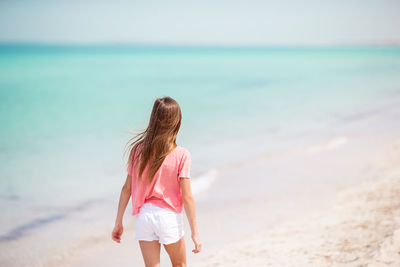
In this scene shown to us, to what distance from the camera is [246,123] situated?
1270 centimetres

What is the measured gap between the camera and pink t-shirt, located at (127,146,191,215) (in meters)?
2.33

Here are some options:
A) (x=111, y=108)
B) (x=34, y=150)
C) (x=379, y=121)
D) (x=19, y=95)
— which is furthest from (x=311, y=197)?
(x=19, y=95)

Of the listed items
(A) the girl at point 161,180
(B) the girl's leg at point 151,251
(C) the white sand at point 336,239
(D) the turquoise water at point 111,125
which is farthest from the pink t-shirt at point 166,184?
(D) the turquoise water at point 111,125

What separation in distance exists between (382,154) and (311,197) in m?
3.14

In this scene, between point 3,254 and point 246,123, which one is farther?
point 246,123

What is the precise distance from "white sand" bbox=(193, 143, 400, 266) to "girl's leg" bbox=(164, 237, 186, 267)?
1259mm

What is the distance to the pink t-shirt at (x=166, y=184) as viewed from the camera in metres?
2.33

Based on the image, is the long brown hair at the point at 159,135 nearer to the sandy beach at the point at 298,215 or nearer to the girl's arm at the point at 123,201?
the girl's arm at the point at 123,201

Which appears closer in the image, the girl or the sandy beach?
the girl

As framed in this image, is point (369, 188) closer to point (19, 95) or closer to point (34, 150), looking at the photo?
point (34, 150)

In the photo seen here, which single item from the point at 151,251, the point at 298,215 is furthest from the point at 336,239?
the point at 151,251

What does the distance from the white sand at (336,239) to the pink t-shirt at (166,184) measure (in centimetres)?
158

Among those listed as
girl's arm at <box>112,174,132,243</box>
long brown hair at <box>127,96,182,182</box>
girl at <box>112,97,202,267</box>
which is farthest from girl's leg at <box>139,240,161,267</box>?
long brown hair at <box>127,96,182,182</box>

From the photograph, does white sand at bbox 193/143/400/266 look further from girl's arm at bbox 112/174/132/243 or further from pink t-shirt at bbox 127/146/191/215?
pink t-shirt at bbox 127/146/191/215
